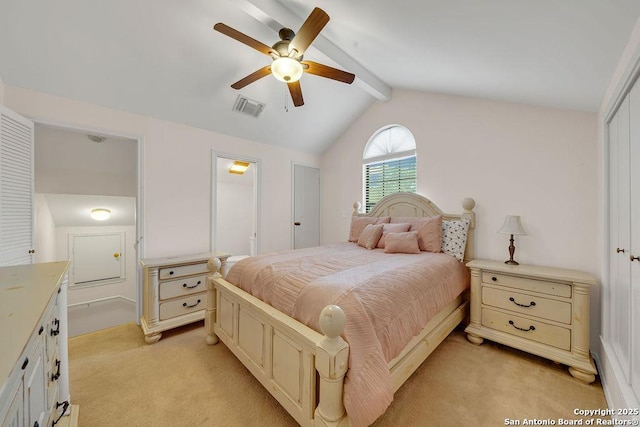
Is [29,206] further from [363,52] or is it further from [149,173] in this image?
[363,52]

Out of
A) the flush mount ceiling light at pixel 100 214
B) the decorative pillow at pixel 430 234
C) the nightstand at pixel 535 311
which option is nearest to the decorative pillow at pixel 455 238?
the decorative pillow at pixel 430 234

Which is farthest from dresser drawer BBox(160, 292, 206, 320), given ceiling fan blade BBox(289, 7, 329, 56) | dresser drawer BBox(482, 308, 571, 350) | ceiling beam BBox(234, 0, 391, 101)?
dresser drawer BBox(482, 308, 571, 350)

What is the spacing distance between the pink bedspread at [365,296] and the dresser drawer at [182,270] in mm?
775

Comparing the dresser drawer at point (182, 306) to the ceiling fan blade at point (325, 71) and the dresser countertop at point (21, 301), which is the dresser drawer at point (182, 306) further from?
the ceiling fan blade at point (325, 71)

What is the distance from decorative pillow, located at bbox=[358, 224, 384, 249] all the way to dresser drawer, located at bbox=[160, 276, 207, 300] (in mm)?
1900

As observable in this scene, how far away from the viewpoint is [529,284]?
6.85ft

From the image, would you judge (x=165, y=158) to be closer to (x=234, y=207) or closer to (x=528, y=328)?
(x=234, y=207)

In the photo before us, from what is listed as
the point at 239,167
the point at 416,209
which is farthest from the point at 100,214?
the point at 416,209

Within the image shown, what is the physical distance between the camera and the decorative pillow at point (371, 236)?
114 inches

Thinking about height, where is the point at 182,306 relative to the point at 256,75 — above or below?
below

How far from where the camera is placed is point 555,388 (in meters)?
1.74

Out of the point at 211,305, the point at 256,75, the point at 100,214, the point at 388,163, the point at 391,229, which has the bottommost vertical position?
the point at 211,305

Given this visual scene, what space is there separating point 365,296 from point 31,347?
1.32m

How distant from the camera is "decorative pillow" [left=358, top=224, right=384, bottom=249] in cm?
290
